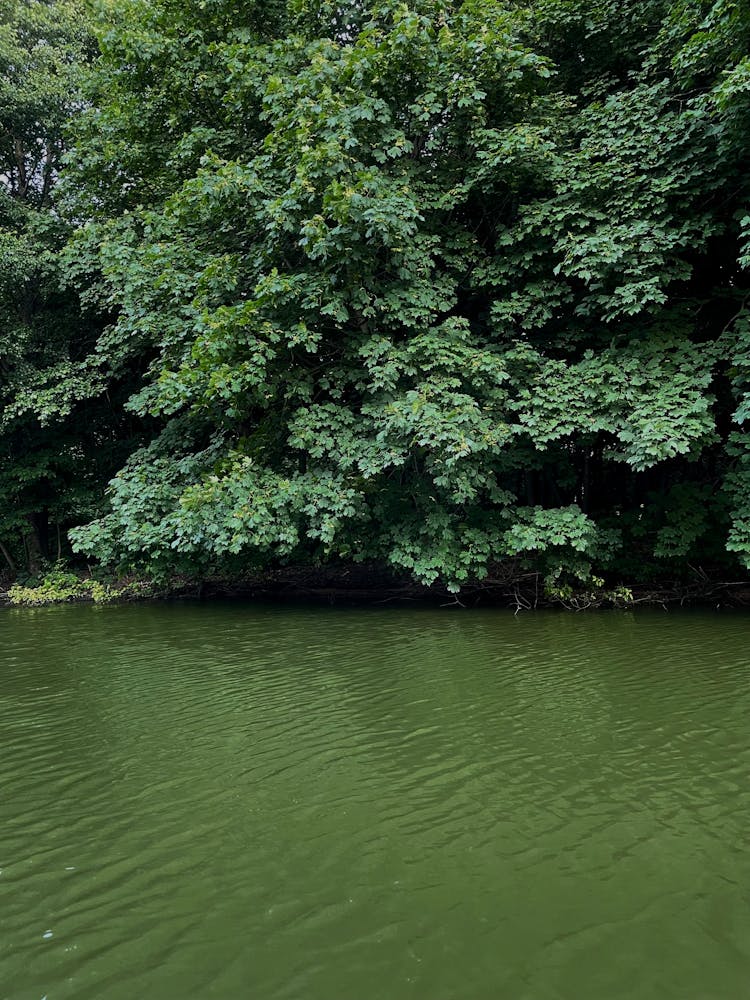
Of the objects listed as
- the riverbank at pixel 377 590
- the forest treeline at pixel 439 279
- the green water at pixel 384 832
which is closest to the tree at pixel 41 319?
the riverbank at pixel 377 590

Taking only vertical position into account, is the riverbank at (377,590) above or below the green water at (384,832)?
above

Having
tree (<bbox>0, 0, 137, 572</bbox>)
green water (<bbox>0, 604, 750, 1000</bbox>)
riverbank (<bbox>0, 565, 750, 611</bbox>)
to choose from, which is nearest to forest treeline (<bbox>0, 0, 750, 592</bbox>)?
riverbank (<bbox>0, 565, 750, 611</bbox>)

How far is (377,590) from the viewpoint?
13672 millimetres

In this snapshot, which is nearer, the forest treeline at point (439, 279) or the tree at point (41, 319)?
the forest treeline at point (439, 279)

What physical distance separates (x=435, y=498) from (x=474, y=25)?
6.98m

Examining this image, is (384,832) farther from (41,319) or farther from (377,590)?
(41,319)

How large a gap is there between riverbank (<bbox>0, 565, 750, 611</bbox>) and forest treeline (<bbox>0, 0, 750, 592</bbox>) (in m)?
0.32

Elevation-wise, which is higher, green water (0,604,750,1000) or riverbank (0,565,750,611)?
riverbank (0,565,750,611)

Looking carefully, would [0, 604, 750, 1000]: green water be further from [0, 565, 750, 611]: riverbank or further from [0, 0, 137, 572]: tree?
[0, 0, 137, 572]: tree

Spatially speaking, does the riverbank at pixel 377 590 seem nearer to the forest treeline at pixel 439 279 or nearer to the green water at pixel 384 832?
the forest treeline at pixel 439 279

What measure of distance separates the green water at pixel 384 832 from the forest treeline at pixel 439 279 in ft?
11.0

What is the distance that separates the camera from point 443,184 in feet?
33.8

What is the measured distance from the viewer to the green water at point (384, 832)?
2469mm

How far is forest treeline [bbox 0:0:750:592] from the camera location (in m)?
8.90
